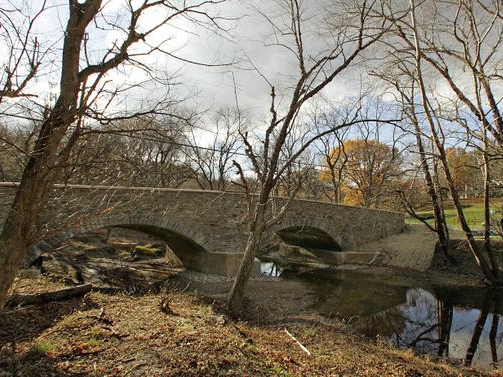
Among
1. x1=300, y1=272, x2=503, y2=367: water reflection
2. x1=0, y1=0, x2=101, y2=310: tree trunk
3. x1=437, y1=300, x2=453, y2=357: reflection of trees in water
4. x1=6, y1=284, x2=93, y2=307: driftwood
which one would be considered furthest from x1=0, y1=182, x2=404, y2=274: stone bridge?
x1=437, y1=300, x2=453, y2=357: reflection of trees in water

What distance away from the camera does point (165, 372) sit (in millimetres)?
3051

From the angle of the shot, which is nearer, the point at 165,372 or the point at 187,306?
the point at 165,372

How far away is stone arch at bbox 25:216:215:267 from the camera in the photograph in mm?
9477

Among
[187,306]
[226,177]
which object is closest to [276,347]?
[187,306]

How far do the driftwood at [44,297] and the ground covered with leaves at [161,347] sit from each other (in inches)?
5.8

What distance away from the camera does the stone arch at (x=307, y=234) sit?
14828 millimetres

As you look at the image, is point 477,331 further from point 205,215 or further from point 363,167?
point 363,167

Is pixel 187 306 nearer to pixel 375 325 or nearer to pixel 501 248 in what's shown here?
pixel 375 325

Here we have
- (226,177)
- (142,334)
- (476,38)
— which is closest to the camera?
(142,334)

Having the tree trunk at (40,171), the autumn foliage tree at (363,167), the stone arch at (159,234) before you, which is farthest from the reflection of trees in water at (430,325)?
the autumn foliage tree at (363,167)

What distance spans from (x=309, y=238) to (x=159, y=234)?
845 centimetres

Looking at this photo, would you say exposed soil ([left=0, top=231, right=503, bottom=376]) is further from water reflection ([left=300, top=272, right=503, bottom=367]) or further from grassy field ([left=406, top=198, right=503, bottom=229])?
grassy field ([left=406, top=198, right=503, bottom=229])

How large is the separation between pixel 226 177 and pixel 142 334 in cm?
2149

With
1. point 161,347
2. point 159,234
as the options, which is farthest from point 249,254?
point 159,234
